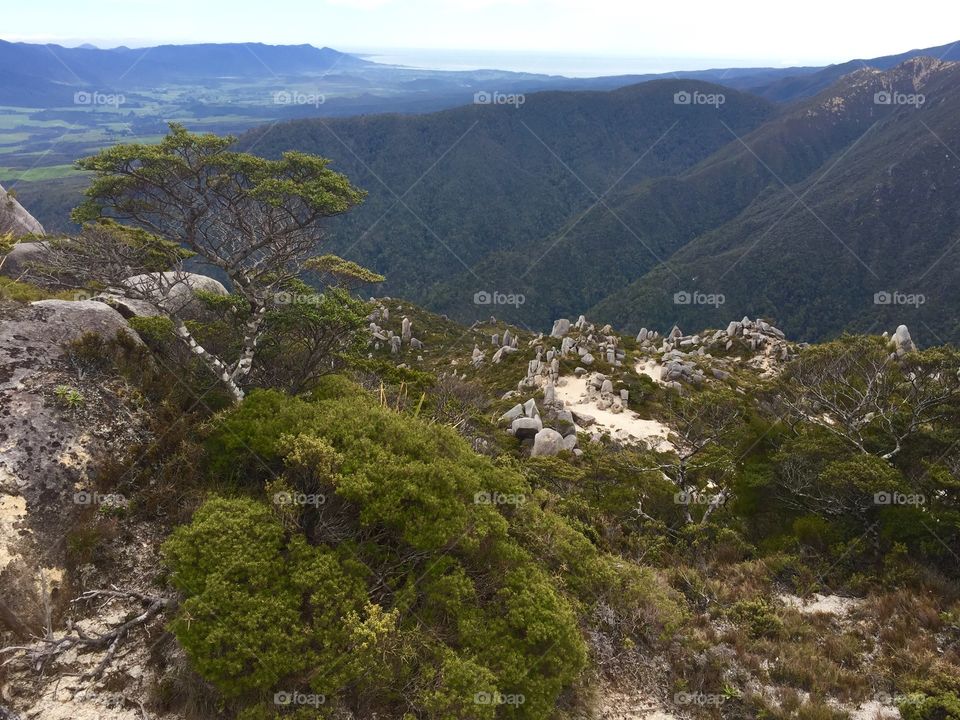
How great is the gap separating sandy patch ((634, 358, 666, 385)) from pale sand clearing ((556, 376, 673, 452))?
5784mm

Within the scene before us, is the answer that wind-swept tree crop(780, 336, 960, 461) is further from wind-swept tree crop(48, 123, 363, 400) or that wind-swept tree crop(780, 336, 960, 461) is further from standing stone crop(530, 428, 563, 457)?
wind-swept tree crop(48, 123, 363, 400)

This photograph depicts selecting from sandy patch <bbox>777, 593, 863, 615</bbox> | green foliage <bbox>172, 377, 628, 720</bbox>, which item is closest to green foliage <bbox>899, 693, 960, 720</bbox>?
sandy patch <bbox>777, 593, 863, 615</bbox>

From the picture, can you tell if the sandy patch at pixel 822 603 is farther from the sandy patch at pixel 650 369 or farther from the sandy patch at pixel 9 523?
the sandy patch at pixel 650 369

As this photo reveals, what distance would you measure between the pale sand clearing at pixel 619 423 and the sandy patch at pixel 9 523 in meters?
22.4

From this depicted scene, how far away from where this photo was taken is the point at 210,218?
1381 cm

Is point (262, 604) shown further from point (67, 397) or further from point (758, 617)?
point (758, 617)

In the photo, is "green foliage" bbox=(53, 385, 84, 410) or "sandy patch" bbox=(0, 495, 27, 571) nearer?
"sandy patch" bbox=(0, 495, 27, 571)

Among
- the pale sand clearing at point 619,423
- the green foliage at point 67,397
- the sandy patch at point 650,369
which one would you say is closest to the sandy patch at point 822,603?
the pale sand clearing at point 619,423

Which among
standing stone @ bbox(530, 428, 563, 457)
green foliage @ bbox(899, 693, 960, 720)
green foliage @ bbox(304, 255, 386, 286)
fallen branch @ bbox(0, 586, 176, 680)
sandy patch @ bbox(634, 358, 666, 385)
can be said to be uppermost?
green foliage @ bbox(304, 255, 386, 286)

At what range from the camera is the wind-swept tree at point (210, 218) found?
12.3 m

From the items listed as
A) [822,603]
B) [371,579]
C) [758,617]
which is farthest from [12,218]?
[822,603]

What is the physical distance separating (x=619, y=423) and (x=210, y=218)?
21677 mm

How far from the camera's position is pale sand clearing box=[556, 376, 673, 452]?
2609cm

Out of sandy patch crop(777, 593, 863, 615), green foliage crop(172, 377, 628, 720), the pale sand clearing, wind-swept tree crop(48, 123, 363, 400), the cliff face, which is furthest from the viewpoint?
the pale sand clearing
